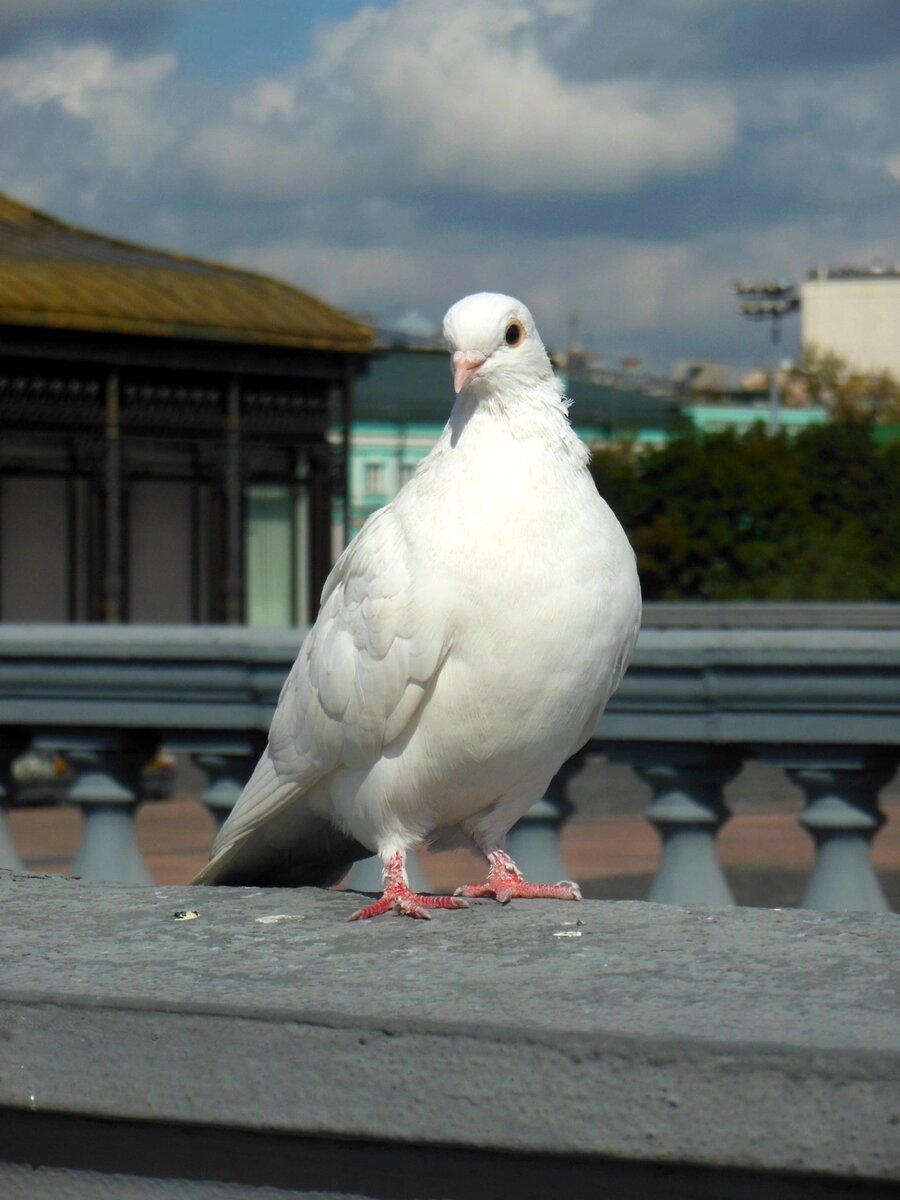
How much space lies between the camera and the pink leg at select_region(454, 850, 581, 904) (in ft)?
10.4

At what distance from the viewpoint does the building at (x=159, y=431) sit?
17500 mm

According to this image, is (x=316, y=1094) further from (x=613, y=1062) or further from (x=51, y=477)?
(x=51, y=477)

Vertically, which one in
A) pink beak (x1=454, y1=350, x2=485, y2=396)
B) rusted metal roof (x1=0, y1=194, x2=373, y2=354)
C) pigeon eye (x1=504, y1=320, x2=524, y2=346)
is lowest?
pink beak (x1=454, y1=350, x2=485, y2=396)

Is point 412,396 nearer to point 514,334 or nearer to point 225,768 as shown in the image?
point 225,768

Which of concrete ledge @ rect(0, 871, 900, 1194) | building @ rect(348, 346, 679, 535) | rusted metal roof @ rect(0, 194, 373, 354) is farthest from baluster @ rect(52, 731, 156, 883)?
building @ rect(348, 346, 679, 535)

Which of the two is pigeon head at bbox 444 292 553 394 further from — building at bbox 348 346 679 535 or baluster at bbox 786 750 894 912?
building at bbox 348 346 679 535

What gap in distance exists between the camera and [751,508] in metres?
40.5

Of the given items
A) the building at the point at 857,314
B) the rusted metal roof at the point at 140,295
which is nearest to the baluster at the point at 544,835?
the rusted metal roof at the point at 140,295

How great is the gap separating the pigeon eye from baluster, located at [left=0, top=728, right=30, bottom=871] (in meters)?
2.25

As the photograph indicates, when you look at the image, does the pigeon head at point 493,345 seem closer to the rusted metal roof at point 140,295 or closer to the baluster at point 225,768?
the baluster at point 225,768

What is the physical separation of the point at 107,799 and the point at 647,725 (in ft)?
4.82

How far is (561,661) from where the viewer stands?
309 centimetres

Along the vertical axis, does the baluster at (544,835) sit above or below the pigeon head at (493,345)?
below

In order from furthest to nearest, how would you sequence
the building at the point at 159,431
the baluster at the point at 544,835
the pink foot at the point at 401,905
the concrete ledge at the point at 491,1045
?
the building at the point at 159,431, the baluster at the point at 544,835, the pink foot at the point at 401,905, the concrete ledge at the point at 491,1045
